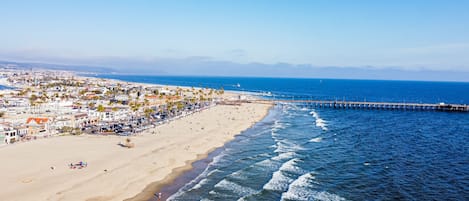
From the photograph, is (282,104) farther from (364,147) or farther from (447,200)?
(447,200)

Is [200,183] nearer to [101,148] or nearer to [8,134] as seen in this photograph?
[101,148]

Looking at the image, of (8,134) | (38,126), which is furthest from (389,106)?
(8,134)

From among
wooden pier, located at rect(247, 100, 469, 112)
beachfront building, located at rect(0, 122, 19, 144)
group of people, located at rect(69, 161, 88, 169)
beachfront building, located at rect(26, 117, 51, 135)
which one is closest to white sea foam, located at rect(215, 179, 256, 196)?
group of people, located at rect(69, 161, 88, 169)

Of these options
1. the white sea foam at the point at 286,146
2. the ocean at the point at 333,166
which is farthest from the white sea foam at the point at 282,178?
the white sea foam at the point at 286,146

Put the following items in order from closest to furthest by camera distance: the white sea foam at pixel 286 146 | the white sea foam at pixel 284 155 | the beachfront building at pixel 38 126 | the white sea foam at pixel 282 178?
the white sea foam at pixel 282 178 < the white sea foam at pixel 284 155 < the white sea foam at pixel 286 146 < the beachfront building at pixel 38 126

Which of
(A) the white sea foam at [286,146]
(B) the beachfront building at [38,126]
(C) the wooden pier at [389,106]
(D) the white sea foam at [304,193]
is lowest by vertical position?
(D) the white sea foam at [304,193]

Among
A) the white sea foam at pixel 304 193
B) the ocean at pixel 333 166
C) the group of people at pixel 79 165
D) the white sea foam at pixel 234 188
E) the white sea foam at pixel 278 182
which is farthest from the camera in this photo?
the group of people at pixel 79 165

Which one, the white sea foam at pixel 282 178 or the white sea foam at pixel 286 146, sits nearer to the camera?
the white sea foam at pixel 282 178

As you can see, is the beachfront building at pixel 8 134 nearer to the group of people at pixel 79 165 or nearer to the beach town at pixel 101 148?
the beach town at pixel 101 148

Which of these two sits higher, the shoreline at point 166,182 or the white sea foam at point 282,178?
the white sea foam at point 282,178
